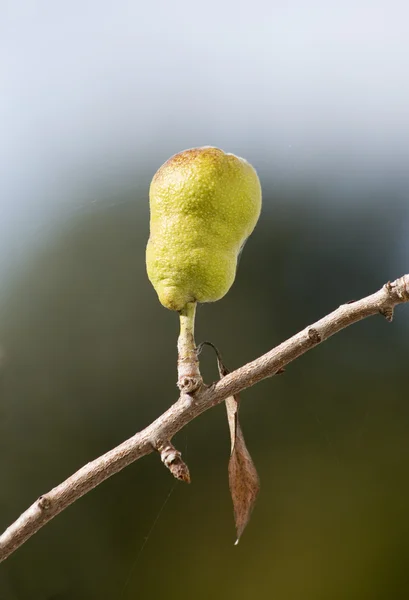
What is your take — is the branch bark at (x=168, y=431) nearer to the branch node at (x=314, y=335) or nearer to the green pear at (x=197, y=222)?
the branch node at (x=314, y=335)

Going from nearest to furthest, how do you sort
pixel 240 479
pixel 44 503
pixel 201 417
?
pixel 44 503 → pixel 240 479 → pixel 201 417

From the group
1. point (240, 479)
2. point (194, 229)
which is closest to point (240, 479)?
point (240, 479)

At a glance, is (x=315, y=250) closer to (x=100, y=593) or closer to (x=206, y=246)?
(x=206, y=246)

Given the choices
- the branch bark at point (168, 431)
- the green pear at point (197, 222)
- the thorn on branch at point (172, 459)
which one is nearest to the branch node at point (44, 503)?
the branch bark at point (168, 431)

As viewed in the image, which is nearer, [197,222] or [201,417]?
[197,222]

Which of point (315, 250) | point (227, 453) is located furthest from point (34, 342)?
point (315, 250)

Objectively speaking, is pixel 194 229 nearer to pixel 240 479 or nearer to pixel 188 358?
pixel 188 358
